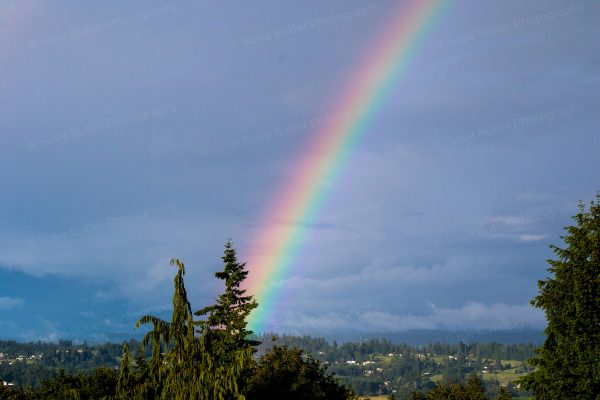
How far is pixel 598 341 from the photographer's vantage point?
5903 centimetres

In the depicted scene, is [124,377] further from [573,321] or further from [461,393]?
[461,393]

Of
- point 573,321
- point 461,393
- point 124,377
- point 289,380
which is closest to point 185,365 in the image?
point 124,377

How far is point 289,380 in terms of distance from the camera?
92.9m

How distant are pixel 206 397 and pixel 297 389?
214ft

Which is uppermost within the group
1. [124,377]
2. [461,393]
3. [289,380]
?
[124,377]

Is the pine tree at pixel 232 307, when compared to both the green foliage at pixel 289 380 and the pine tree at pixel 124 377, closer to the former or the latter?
the green foliage at pixel 289 380

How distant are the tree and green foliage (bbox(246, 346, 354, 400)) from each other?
83.3 ft

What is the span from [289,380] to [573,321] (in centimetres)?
4143

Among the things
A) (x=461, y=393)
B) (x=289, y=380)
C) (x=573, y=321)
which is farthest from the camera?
(x=461, y=393)

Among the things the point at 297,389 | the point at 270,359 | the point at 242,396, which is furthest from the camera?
the point at 270,359

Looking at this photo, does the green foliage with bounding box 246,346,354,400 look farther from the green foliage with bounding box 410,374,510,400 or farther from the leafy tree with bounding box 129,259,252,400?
the leafy tree with bounding box 129,259,252,400

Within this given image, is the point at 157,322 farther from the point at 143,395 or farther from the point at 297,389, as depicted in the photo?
the point at 297,389

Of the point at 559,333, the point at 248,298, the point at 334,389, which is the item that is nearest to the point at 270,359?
the point at 334,389

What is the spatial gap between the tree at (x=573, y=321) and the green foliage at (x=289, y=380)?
2540cm
